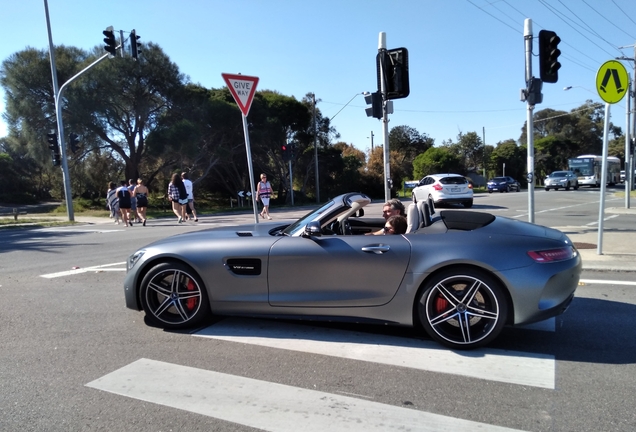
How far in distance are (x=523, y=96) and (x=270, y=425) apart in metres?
8.41

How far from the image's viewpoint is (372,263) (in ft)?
13.3

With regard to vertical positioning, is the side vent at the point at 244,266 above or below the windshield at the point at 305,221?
below

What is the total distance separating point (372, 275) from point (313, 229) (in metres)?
0.66

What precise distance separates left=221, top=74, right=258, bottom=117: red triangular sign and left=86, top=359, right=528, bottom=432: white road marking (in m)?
4.99

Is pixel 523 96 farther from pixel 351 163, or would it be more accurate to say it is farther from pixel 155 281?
pixel 351 163

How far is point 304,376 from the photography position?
11.5ft

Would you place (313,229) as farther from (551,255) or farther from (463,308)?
(551,255)

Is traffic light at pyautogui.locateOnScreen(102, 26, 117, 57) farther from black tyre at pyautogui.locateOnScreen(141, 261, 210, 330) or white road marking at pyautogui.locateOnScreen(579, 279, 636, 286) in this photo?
white road marking at pyautogui.locateOnScreen(579, 279, 636, 286)

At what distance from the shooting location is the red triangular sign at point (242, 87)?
298 inches

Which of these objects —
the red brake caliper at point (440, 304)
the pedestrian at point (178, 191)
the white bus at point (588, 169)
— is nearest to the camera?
the red brake caliper at point (440, 304)

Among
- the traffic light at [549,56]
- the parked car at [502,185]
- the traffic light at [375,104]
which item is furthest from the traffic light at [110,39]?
the parked car at [502,185]

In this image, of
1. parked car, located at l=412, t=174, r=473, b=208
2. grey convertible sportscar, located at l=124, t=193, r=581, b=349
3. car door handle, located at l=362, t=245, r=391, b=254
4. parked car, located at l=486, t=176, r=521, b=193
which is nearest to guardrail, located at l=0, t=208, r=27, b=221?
parked car, located at l=412, t=174, r=473, b=208

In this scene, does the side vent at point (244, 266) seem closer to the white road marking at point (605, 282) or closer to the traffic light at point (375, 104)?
the white road marking at point (605, 282)

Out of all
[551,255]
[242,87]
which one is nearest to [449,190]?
[242,87]
